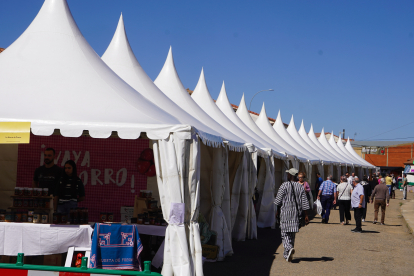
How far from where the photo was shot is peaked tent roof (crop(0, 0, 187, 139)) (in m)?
6.24

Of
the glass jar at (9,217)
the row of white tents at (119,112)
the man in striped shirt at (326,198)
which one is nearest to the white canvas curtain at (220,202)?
the row of white tents at (119,112)

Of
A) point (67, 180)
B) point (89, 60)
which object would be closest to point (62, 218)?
point (67, 180)

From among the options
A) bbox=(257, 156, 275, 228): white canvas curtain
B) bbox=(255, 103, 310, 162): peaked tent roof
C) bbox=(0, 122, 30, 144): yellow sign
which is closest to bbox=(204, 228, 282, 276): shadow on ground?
bbox=(257, 156, 275, 228): white canvas curtain

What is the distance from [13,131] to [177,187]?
228 cm

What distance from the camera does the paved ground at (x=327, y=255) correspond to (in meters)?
8.21

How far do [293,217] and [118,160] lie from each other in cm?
415

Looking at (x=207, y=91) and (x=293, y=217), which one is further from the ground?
(x=207, y=91)

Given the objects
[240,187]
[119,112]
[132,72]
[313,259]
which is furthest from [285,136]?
[119,112]

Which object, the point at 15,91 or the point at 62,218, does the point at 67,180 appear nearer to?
the point at 62,218

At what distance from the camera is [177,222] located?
20.5ft

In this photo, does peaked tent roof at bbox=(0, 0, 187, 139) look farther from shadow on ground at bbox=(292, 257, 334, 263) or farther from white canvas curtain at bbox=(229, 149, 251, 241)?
shadow on ground at bbox=(292, 257, 334, 263)

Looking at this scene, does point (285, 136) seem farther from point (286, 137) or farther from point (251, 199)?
point (251, 199)

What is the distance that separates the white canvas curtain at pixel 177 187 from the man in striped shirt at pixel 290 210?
9.29 feet

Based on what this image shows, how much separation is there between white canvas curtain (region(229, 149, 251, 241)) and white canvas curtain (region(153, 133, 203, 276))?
14.0 ft
